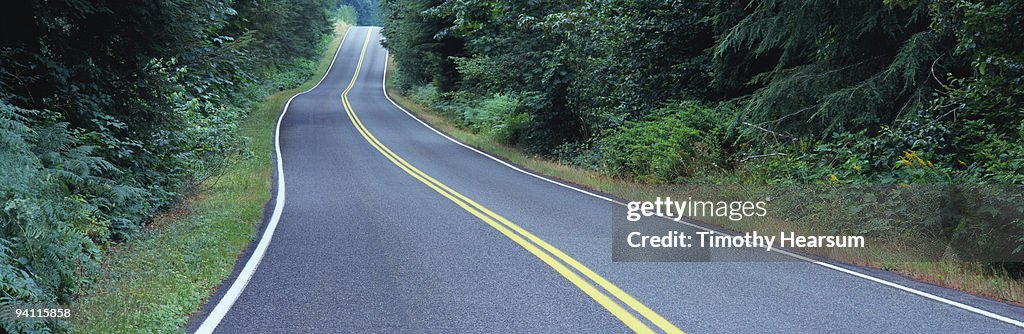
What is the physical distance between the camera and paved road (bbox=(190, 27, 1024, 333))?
17.6 feet

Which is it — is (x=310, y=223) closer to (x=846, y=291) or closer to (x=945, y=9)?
(x=846, y=291)

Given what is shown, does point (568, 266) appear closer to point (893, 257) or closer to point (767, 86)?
point (893, 257)

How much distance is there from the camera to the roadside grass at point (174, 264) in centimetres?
542

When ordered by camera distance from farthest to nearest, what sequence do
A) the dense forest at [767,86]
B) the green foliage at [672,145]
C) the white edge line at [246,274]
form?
1. the green foliage at [672,145]
2. the dense forest at [767,86]
3. the white edge line at [246,274]

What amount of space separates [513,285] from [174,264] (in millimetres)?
3710

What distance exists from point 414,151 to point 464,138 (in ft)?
14.5

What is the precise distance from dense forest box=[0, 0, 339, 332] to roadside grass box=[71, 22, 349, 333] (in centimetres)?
26

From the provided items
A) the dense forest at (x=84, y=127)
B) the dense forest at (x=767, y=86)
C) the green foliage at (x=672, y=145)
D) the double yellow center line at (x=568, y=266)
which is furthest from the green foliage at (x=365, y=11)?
the double yellow center line at (x=568, y=266)

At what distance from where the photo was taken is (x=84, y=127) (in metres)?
9.05

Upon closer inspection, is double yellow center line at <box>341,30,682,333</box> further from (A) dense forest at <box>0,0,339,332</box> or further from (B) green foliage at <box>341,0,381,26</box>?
(B) green foliage at <box>341,0,381,26</box>

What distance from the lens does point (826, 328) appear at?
5168mm

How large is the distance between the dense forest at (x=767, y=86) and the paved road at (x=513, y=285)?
2.91 m

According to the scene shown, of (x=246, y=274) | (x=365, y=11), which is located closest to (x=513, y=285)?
(x=246, y=274)

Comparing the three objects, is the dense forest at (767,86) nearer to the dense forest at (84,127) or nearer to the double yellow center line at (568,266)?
the double yellow center line at (568,266)
